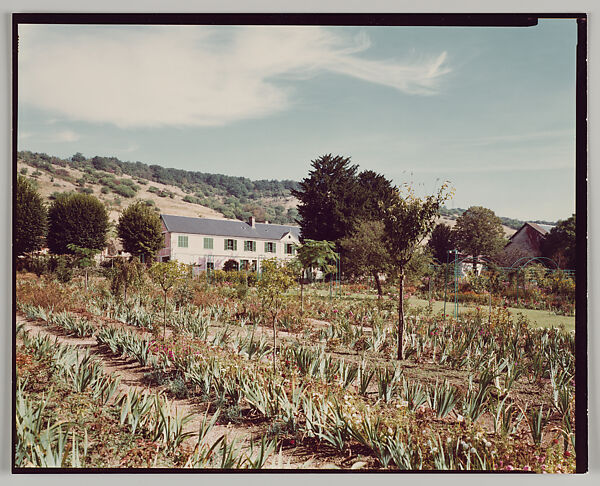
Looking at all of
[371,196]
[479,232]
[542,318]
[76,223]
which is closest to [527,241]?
[479,232]

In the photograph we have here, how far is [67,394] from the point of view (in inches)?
134

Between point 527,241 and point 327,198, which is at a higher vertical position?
point 327,198

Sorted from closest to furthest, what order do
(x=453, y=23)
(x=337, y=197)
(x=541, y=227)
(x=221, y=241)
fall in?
(x=453, y=23) < (x=541, y=227) < (x=337, y=197) < (x=221, y=241)

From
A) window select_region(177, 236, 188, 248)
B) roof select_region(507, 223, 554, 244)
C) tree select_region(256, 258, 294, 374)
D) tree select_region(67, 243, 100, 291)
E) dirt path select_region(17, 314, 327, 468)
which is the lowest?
dirt path select_region(17, 314, 327, 468)

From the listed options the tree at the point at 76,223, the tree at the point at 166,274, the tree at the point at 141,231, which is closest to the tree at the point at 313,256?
the tree at the point at 166,274

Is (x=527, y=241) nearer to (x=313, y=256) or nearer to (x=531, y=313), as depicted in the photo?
(x=531, y=313)

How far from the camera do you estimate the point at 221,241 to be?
6.15 metres

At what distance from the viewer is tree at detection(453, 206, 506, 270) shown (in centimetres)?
416

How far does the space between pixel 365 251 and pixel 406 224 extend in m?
0.89

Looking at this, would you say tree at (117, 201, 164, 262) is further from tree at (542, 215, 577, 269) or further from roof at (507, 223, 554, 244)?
tree at (542, 215, 577, 269)

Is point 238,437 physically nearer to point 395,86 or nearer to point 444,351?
point 444,351

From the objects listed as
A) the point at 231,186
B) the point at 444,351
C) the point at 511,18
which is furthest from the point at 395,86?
the point at 444,351

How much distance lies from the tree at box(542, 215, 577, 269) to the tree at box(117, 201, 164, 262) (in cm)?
461

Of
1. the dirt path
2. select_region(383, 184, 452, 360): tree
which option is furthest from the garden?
select_region(383, 184, 452, 360): tree
